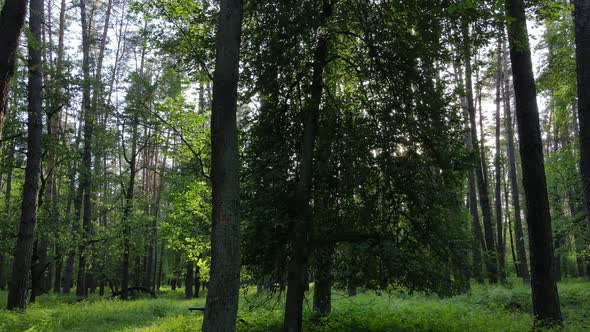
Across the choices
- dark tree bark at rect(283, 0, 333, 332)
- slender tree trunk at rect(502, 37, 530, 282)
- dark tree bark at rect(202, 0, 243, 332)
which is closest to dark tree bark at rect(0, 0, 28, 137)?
dark tree bark at rect(202, 0, 243, 332)

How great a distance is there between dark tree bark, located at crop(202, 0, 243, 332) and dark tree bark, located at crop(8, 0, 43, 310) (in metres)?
8.90

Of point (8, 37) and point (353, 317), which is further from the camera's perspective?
point (353, 317)

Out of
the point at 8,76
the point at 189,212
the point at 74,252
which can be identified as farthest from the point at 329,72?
the point at 74,252

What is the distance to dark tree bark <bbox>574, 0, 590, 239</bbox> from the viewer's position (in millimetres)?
6898

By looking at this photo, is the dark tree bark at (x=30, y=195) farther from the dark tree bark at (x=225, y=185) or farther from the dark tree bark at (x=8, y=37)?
the dark tree bark at (x=225, y=185)

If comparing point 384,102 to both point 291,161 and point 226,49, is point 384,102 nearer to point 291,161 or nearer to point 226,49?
point 291,161

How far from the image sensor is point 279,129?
8.35 meters

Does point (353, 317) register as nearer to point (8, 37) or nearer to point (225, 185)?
point (225, 185)

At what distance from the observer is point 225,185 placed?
495cm

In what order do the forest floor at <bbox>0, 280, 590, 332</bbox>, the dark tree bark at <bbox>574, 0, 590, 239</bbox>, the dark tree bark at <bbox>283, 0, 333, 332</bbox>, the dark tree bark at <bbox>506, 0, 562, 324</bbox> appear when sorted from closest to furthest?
1. the dark tree bark at <bbox>574, 0, 590, 239</bbox>
2. the dark tree bark at <bbox>283, 0, 333, 332</bbox>
3. the dark tree bark at <bbox>506, 0, 562, 324</bbox>
4. the forest floor at <bbox>0, 280, 590, 332</bbox>

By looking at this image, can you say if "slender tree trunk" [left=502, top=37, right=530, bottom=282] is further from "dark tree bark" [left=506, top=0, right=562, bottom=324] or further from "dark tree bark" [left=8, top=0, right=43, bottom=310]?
"dark tree bark" [left=8, top=0, right=43, bottom=310]

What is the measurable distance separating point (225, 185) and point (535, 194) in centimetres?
626

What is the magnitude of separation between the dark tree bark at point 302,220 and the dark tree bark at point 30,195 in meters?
8.48

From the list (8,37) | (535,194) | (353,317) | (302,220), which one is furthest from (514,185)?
(8,37)
